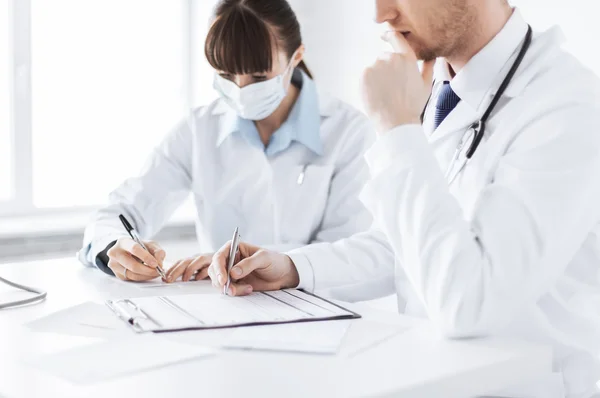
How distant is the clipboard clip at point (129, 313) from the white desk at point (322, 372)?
0.30 ft

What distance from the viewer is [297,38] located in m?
1.95

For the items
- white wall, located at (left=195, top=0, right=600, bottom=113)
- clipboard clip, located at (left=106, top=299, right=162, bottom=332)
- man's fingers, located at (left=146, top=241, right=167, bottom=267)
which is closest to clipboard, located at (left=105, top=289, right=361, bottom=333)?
clipboard clip, located at (left=106, top=299, right=162, bottom=332)

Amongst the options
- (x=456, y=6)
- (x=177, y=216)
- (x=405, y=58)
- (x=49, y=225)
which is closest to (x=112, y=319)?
(x=405, y=58)

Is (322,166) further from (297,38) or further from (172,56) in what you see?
(172,56)

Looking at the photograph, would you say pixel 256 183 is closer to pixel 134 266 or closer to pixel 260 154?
pixel 260 154

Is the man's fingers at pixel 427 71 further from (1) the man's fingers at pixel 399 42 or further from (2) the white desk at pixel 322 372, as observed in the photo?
(2) the white desk at pixel 322 372

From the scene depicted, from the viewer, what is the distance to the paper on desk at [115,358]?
0.75 metres

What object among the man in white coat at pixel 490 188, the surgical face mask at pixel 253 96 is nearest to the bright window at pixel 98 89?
the surgical face mask at pixel 253 96

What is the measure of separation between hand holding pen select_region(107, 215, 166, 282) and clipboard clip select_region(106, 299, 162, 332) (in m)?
0.21

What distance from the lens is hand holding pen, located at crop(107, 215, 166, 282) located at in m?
1.33

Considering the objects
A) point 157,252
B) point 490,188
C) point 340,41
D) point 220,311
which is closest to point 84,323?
point 220,311

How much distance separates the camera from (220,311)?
1.04 m

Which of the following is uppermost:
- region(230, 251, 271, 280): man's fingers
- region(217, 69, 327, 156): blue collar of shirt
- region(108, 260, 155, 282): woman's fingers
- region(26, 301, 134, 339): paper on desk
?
region(217, 69, 327, 156): blue collar of shirt

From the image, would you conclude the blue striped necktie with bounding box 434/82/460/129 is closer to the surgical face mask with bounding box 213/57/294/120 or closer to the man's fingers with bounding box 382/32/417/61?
the man's fingers with bounding box 382/32/417/61
